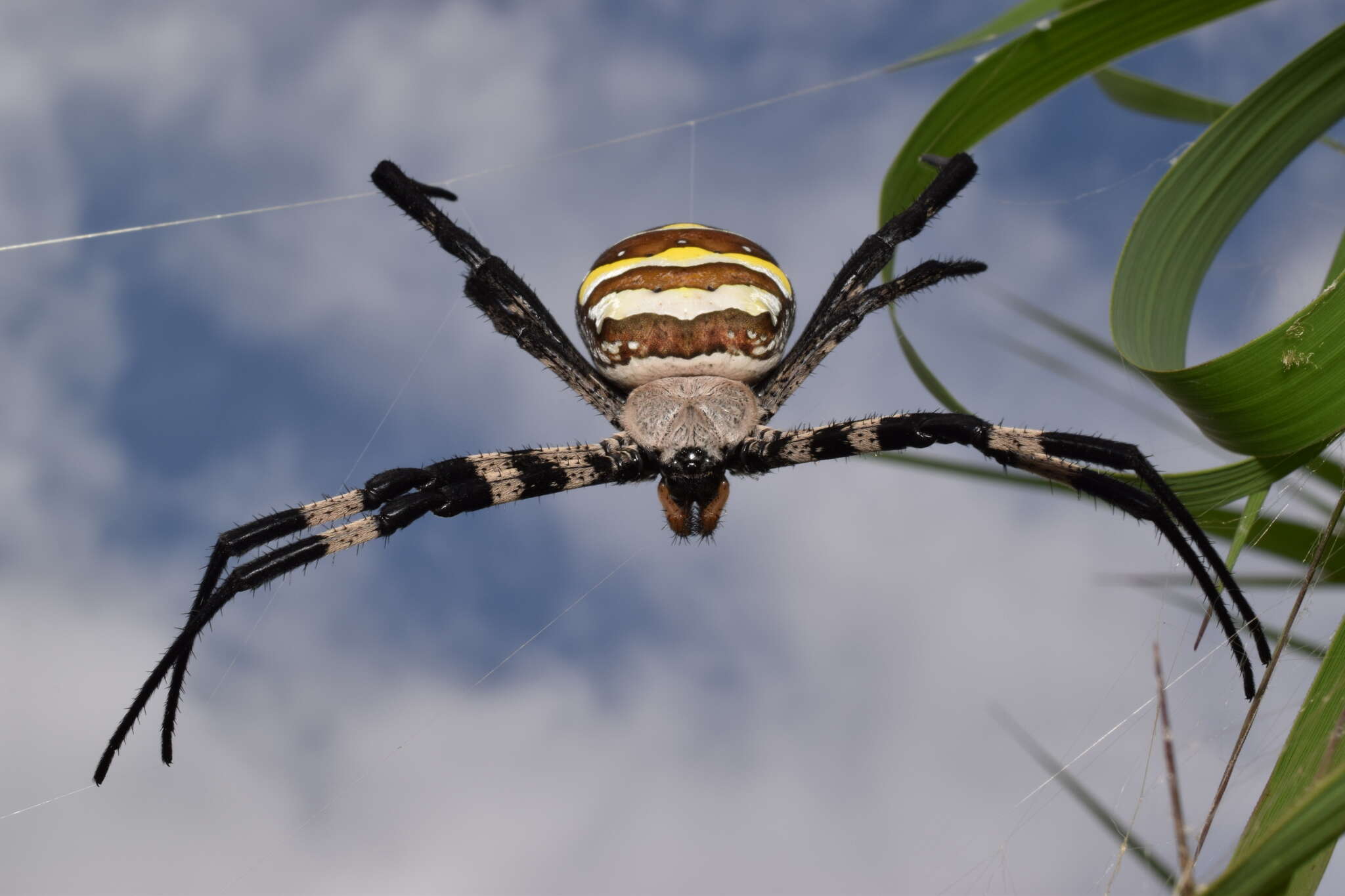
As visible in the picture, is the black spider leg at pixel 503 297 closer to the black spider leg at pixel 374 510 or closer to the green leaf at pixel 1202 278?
the black spider leg at pixel 374 510

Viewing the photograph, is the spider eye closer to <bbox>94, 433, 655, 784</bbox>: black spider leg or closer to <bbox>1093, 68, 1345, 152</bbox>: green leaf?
A: <bbox>94, 433, 655, 784</bbox>: black spider leg

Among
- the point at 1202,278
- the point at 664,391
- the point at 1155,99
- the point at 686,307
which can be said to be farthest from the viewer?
the point at 1155,99

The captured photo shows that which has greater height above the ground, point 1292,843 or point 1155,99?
point 1155,99

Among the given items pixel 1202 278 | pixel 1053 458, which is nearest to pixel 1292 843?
pixel 1053 458

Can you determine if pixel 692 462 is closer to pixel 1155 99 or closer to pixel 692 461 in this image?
pixel 692 461

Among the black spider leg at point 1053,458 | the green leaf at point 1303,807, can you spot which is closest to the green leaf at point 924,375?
the black spider leg at point 1053,458

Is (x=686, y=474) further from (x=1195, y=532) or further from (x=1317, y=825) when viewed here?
(x=1317, y=825)

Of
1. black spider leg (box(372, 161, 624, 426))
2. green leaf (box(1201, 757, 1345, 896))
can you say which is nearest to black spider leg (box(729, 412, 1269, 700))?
Result: black spider leg (box(372, 161, 624, 426))
